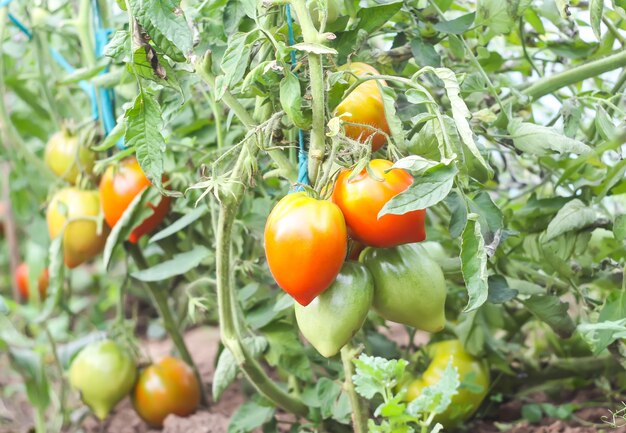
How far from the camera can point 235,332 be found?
1015 millimetres

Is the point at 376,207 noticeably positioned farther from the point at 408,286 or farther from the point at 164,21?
the point at 164,21

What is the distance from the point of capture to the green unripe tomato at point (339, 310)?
31.2 inches

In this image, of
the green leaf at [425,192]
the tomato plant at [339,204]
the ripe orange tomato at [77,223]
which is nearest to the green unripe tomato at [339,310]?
the tomato plant at [339,204]

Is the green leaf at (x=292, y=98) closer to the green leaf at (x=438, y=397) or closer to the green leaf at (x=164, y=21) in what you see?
the green leaf at (x=164, y=21)

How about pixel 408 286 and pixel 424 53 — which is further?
pixel 424 53

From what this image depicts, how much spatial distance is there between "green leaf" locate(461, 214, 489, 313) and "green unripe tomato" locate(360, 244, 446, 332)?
9 centimetres

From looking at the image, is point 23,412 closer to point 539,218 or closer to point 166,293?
point 166,293

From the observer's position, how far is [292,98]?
0.78m

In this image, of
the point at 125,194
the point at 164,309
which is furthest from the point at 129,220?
the point at 164,309

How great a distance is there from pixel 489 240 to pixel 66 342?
144cm

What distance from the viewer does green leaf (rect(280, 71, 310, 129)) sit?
0.78 metres

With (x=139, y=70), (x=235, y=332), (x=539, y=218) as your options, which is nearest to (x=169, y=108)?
(x=139, y=70)

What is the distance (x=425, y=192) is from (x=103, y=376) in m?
0.91

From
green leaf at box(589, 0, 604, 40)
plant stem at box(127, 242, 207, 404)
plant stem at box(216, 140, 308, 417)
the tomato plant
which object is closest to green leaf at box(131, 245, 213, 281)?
the tomato plant
